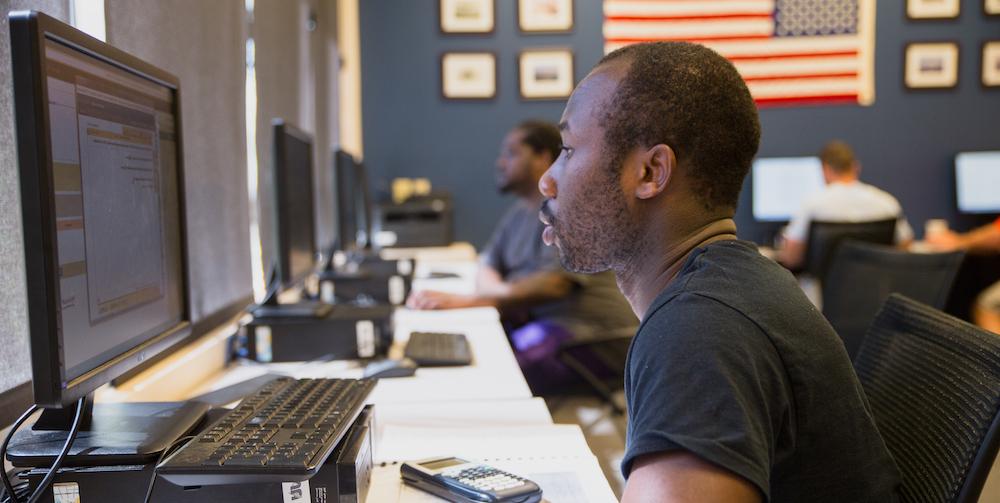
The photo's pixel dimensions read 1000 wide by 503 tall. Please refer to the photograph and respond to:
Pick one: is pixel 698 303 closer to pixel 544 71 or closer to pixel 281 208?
pixel 281 208

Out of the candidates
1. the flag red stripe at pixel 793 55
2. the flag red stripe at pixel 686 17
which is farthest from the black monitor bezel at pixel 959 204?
the flag red stripe at pixel 686 17

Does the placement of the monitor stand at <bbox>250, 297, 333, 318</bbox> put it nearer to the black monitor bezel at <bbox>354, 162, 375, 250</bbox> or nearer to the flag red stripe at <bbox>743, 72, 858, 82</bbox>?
the black monitor bezel at <bbox>354, 162, 375, 250</bbox>

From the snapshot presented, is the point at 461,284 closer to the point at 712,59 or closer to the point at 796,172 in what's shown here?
the point at 712,59

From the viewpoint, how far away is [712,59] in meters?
0.99

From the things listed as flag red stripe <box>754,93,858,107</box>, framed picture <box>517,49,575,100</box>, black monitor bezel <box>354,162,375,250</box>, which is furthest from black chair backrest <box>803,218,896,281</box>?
black monitor bezel <box>354,162,375,250</box>

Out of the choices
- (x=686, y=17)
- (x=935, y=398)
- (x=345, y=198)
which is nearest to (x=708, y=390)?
(x=935, y=398)

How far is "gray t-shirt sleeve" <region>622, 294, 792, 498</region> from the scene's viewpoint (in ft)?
2.37

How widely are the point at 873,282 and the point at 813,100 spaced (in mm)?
3241

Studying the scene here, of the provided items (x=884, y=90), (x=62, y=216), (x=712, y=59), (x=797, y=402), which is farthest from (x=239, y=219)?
(x=884, y=90)

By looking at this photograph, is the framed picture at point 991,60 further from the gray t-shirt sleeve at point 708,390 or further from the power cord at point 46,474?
the power cord at point 46,474

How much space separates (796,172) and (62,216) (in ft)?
16.2

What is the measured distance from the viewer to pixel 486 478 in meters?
1.04

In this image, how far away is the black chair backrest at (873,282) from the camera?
222cm

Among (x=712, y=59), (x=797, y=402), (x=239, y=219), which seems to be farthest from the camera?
(x=239, y=219)
